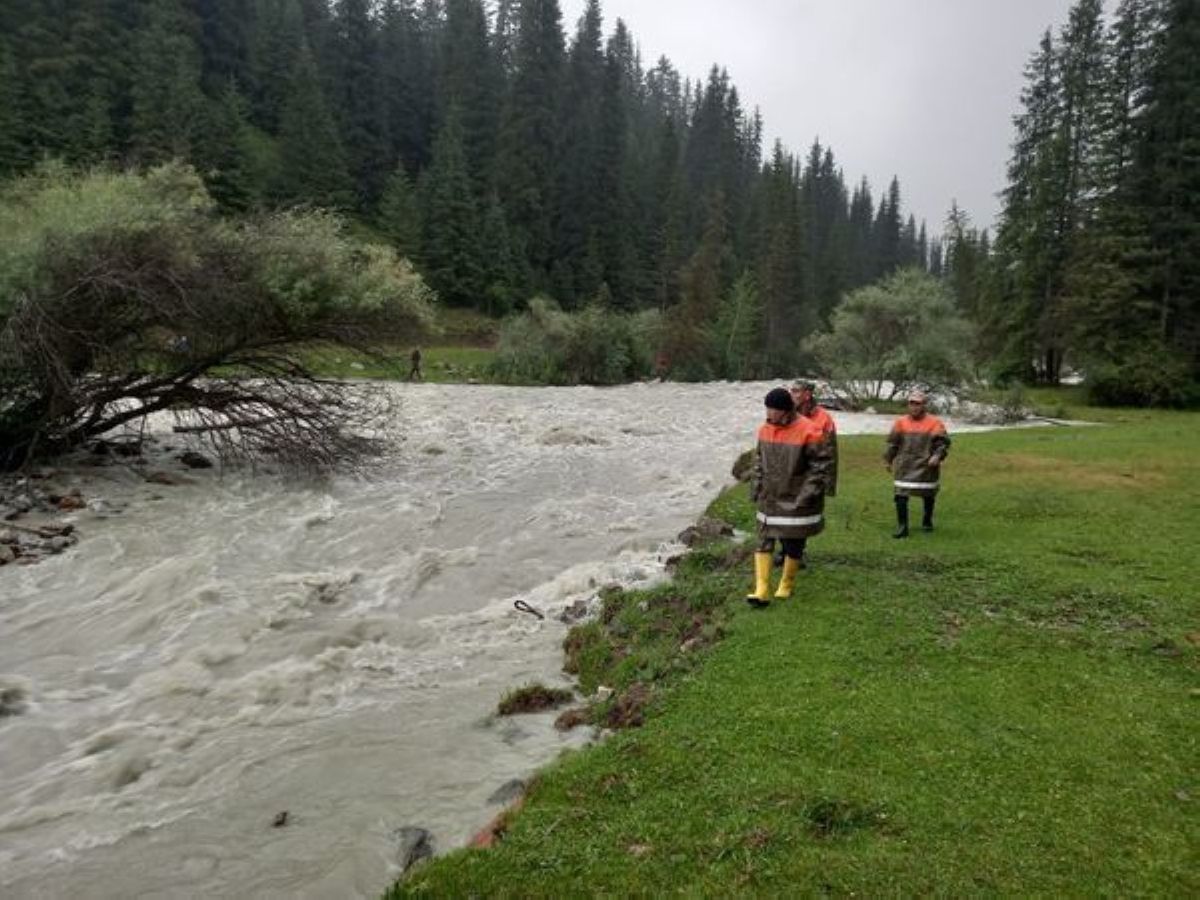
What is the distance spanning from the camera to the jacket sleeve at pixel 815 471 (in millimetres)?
9625

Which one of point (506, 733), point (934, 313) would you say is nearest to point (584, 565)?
point (506, 733)

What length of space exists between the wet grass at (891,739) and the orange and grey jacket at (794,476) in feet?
3.59

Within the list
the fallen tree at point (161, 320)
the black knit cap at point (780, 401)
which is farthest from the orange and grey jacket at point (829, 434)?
the fallen tree at point (161, 320)

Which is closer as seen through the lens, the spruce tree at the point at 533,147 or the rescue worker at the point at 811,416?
the rescue worker at the point at 811,416

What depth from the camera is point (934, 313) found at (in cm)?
4638

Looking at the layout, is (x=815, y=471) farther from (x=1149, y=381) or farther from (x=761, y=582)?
(x=1149, y=381)

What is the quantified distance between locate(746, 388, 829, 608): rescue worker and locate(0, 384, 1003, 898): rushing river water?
3527mm

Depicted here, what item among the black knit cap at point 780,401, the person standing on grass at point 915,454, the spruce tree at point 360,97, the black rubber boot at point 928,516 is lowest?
the black rubber boot at point 928,516

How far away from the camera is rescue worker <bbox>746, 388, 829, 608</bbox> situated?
9633 mm

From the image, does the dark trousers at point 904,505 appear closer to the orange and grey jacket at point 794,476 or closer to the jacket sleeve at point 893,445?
the jacket sleeve at point 893,445

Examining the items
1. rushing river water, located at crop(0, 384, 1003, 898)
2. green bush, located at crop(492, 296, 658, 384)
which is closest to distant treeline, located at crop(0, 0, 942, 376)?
green bush, located at crop(492, 296, 658, 384)

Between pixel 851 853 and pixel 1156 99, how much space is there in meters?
57.0

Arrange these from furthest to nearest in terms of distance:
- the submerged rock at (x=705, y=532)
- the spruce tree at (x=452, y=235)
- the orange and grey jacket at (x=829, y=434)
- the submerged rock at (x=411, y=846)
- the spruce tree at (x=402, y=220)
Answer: the spruce tree at (x=452, y=235)
the spruce tree at (x=402, y=220)
the submerged rock at (x=705, y=532)
the orange and grey jacket at (x=829, y=434)
the submerged rock at (x=411, y=846)

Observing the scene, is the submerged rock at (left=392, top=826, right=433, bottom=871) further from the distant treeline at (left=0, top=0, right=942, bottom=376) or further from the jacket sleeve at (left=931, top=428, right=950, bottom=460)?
the distant treeline at (left=0, top=0, right=942, bottom=376)
